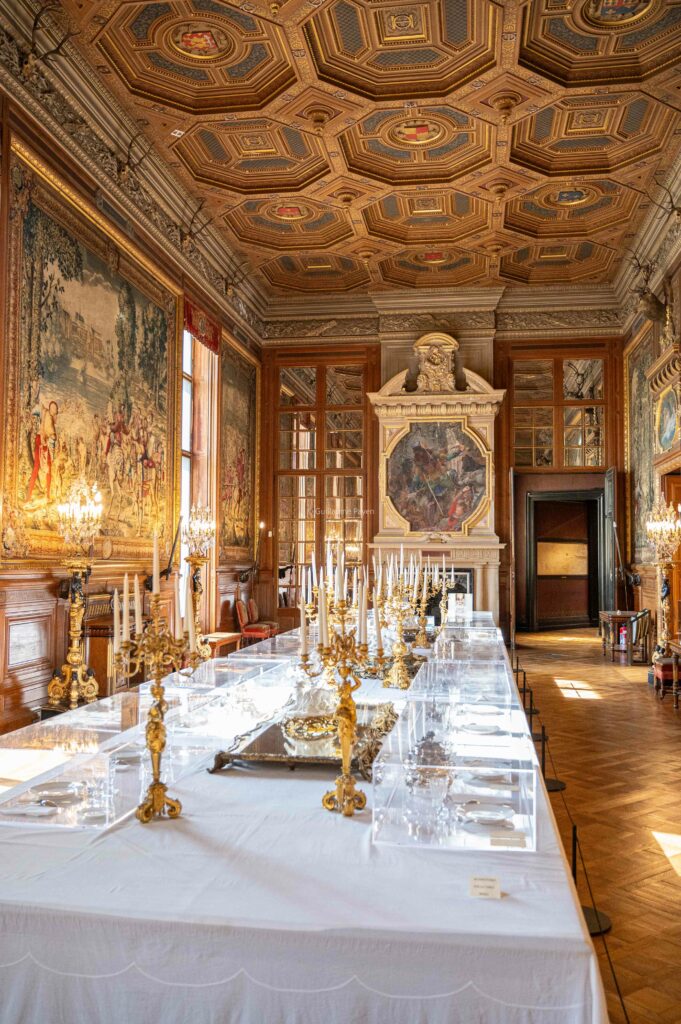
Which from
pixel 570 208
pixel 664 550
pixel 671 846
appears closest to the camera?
pixel 671 846

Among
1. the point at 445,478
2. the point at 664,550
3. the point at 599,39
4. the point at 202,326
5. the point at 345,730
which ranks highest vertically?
the point at 599,39

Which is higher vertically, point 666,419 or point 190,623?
point 666,419

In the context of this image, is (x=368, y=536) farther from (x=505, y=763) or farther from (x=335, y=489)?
(x=505, y=763)

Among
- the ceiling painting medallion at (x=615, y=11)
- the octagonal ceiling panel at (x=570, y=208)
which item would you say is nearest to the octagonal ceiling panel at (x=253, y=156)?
the octagonal ceiling panel at (x=570, y=208)

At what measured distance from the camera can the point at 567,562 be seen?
2212cm

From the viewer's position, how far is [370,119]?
30.1 feet

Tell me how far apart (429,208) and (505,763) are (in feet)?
34.5

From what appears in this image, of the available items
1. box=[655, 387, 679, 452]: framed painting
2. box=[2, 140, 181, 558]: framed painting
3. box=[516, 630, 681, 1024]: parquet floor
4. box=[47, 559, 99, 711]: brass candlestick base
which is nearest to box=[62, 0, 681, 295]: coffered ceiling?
box=[2, 140, 181, 558]: framed painting

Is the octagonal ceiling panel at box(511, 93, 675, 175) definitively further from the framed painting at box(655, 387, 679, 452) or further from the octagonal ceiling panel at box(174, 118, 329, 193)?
the framed painting at box(655, 387, 679, 452)

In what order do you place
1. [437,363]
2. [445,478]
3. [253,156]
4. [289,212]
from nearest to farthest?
[253,156] < [289,212] < [445,478] < [437,363]

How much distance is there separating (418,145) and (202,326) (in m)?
4.18

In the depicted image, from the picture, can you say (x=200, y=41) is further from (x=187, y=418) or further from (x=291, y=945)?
(x=291, y=945)

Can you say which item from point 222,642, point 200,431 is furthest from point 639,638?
point 200,431

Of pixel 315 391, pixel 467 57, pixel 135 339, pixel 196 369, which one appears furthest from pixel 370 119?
pixel 315 391
